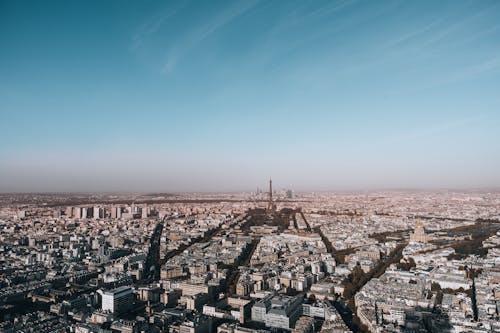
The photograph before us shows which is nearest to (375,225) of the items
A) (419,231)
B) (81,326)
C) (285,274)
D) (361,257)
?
(419,231)

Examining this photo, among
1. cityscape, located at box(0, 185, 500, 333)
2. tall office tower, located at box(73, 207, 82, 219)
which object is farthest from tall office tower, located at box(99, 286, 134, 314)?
tall office tower, located at box(73, 207, 82, 219)

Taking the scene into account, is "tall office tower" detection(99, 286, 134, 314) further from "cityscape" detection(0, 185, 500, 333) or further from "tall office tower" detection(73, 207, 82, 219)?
"tall office tower" detection(73, 207, 82, 219)

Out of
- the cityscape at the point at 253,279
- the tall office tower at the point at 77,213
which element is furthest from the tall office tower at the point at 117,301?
the tall office tower at the point at 77,213

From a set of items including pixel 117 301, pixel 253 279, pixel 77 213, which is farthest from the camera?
pixel 77 213

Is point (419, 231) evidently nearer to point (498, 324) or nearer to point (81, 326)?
point (498, 324)

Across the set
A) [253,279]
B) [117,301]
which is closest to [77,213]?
[253,279]

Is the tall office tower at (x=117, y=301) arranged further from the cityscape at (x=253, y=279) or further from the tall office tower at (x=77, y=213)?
the tall office tower at (x=77, y=213)

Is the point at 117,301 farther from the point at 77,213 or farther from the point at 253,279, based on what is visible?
the point at 77,213

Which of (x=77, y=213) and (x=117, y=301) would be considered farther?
(x=77, y=213)
